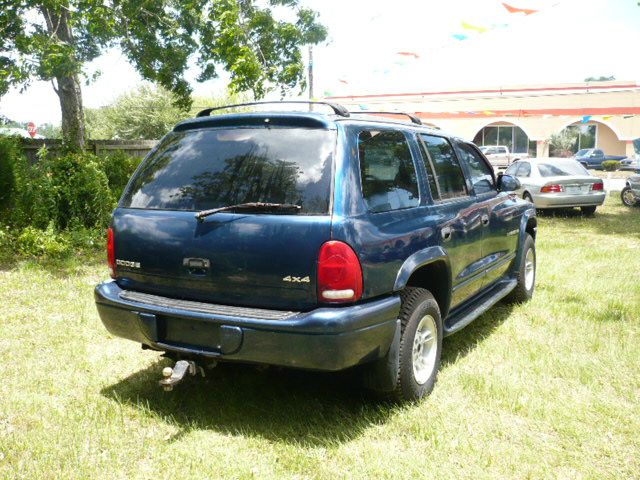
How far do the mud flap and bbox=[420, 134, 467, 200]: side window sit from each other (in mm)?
1354

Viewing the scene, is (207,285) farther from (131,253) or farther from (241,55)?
(241,55)

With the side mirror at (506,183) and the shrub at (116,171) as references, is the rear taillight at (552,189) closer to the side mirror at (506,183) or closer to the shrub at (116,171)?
the side mirror at (506,183)

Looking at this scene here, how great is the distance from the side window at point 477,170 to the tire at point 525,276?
93 cm

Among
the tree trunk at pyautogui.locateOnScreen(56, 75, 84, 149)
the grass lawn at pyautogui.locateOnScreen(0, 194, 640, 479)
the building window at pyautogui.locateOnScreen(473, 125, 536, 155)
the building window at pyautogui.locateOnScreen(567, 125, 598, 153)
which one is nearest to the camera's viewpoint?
the grass lawn at pyautogui.locateOnScreen(0, 194, 640, 479)

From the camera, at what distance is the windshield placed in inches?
568

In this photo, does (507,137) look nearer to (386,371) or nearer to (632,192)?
(632,192)

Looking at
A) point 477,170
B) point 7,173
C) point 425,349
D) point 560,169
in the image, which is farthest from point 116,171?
point 560,169

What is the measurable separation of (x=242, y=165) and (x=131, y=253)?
0.89 metres

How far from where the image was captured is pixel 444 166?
4.83 m

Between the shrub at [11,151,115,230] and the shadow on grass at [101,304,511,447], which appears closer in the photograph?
the shadow on grass at [101,304,511,447]

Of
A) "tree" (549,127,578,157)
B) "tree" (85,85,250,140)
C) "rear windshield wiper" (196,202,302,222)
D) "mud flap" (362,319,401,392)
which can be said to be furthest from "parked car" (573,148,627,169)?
"rear windshield wiper" (196,202,302,222)

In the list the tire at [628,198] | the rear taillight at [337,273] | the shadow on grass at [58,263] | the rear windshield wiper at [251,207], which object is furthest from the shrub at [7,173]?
the tire at [628,198]

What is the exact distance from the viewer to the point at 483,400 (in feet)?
13.3

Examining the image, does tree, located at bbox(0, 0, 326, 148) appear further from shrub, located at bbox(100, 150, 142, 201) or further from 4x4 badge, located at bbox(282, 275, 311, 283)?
4x4 badge, located at bbox(282, 275, 311, 283)
